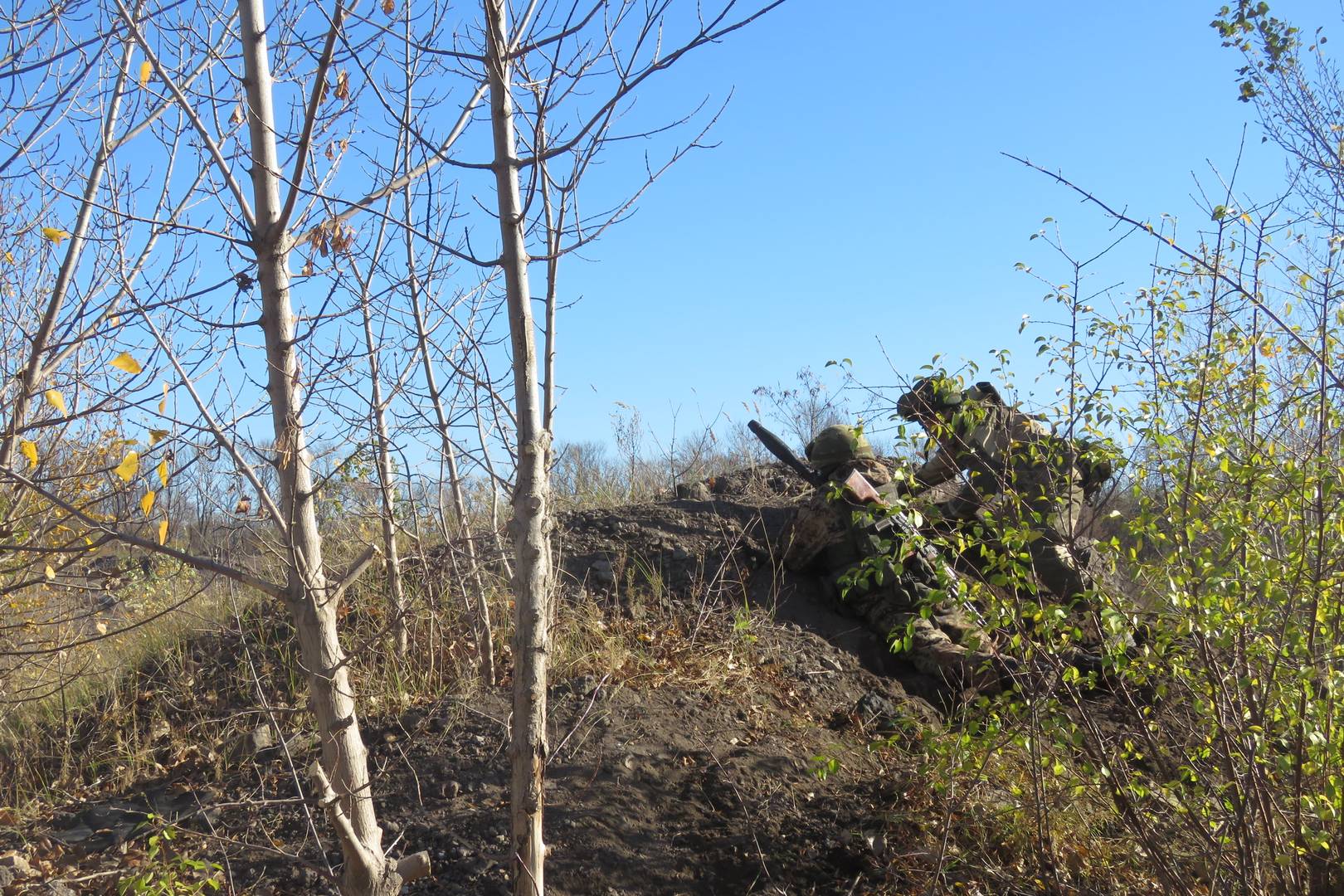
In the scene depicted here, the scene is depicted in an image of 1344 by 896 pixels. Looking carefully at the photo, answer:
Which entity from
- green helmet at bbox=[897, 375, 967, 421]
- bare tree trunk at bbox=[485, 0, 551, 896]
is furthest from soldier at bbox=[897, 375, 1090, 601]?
bare tree trunk at bbox=[485, 0, 551, 896]

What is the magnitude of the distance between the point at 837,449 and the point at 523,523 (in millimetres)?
5010

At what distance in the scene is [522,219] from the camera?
276 centimetres

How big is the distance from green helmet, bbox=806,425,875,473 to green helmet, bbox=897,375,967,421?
125 inches

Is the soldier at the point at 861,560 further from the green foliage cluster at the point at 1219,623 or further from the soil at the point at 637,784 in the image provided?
the green foliage cluster at the point at 1219,623

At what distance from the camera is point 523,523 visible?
269 centimetres

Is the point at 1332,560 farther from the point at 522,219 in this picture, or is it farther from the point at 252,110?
the point at 252,110

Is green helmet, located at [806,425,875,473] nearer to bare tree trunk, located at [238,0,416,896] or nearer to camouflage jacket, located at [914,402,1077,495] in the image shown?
camouflage jacket, located at [914,402,1077,495]

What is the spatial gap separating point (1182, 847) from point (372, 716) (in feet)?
12.3

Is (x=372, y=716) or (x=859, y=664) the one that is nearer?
(x=372, y=716)

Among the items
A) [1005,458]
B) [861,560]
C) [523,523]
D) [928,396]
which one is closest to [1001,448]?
[1005,458]

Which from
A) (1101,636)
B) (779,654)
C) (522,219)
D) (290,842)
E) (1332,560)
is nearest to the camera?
(522,219)

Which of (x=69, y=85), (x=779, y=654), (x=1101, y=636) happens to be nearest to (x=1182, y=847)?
(x=1101, y=636)

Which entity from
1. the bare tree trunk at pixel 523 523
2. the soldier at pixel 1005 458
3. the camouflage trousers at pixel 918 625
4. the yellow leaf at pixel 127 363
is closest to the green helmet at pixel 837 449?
the camouflage trousers at pixel 918 625

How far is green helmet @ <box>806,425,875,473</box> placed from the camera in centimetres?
739
